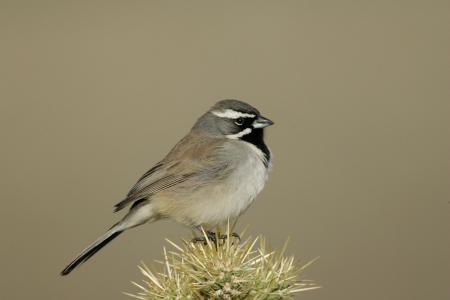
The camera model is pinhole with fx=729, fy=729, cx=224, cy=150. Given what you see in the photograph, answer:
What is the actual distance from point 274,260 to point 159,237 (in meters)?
4.95

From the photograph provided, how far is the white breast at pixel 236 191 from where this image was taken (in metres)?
4.80

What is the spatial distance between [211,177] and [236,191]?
0.85ft

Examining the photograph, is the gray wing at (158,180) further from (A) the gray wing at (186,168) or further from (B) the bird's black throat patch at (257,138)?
(B) the bird's black throat patch at (257,138)

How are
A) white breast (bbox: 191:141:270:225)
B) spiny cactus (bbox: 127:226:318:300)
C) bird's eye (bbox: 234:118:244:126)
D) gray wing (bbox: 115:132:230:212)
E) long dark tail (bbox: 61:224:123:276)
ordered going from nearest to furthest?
1. spiny cactus (bbox: 127:226:318:300)
2. long dark tail (bbox: 61:224:123:276)
3. white breast (bbox: 191:141:270:225)
4. gray wing (bbox: 115:132:230:212)
5. bird's eye (bbox: 234:118:244:126)

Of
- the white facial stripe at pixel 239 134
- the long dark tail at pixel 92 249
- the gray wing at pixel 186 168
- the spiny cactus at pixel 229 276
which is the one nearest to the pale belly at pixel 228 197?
the gray wing at pixel 186 168

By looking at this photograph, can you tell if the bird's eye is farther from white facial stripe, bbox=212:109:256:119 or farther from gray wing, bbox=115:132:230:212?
gray wing, bbox=115:132:230:212

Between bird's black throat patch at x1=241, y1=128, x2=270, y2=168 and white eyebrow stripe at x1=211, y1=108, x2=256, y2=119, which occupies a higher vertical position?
white eyebrow stripe at x1=211, y1=108, x2=256, y2=119

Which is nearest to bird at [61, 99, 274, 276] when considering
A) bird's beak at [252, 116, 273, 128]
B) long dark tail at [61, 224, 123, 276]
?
bird's beak at [252, 116, 273, 128]

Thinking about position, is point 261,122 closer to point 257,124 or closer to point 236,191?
point 257,124

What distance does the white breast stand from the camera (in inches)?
189

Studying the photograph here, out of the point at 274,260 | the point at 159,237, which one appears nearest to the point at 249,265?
the point at 274,260

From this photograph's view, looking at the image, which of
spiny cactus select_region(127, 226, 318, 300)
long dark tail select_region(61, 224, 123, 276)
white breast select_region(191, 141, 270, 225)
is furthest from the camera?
white breast select_region(191, 141, 270, 225)

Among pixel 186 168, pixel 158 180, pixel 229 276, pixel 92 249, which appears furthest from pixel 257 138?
pixel 229 276

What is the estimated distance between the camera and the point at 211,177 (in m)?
5.01
